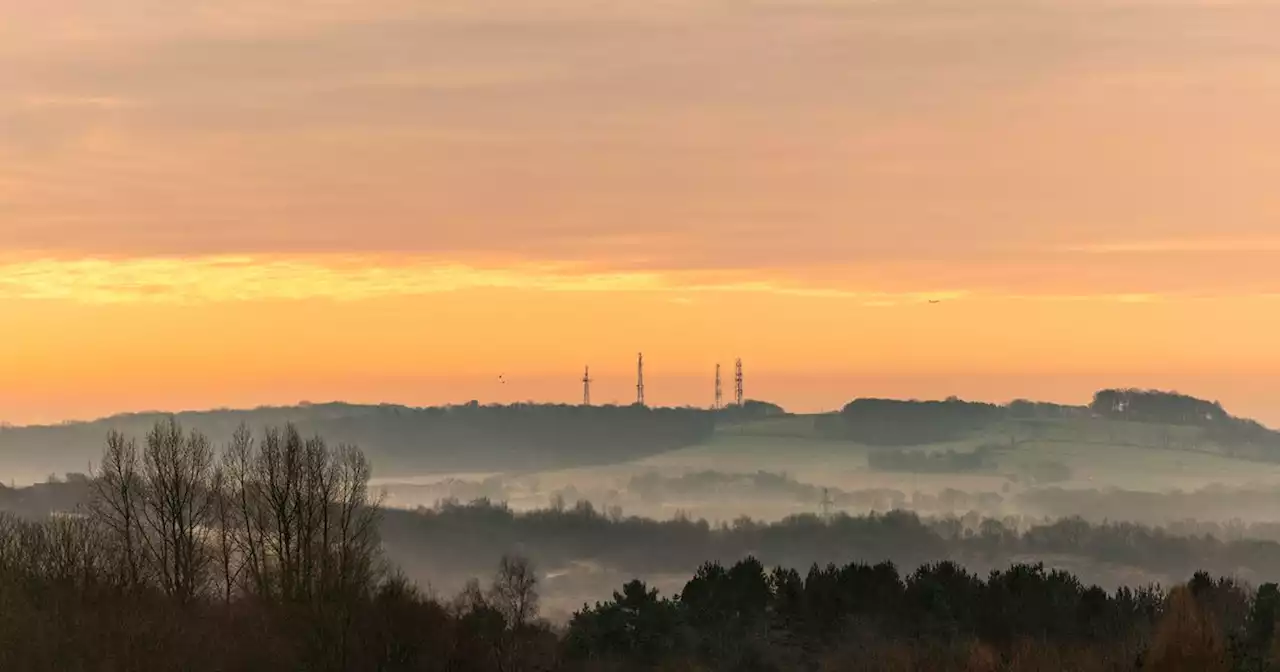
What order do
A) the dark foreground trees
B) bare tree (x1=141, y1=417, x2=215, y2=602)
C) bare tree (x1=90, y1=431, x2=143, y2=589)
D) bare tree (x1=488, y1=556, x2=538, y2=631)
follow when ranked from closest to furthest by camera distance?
the dark foreground trees, bare tree (x1=141, y1=417, x2=215, y2=602), bare tree (x1=90, y1=431, x2=143, y2=589), bare tree (x1=488, y1=556, x2=538, y2=631)

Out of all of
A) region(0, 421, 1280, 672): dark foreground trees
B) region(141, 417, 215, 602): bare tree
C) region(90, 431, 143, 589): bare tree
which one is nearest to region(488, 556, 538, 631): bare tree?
region(0, 421, 1280, 672): dark foreground trees

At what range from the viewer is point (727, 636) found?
97125 mm

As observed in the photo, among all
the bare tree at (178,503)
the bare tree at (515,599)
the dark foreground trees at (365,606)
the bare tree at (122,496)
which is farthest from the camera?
the bare tree at (515,599)

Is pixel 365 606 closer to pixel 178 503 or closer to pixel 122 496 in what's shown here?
pixel 178 503

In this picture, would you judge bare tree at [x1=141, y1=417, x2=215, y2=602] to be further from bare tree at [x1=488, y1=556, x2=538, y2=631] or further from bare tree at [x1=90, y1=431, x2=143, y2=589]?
bare tree at [x1=488, y1=556, x2=538, y2=631]

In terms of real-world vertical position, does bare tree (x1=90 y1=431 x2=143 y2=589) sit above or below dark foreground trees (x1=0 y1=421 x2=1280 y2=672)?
above

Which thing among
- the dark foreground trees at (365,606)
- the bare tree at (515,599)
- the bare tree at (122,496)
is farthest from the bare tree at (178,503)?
the bare tree at (515,599)

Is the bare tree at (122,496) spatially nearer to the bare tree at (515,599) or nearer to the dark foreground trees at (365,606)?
the dark foreground trees at (365,606)

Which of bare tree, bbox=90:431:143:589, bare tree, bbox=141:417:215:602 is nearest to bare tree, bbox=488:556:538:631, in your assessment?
bare tree, bbox=141:417:215:602

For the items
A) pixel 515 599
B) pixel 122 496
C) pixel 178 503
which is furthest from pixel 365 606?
pixel 515 599

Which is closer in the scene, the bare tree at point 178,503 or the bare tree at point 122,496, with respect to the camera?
the bare tree at point 178,503

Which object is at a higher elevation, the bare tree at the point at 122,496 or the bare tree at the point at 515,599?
the bare tree at the point at 122,496

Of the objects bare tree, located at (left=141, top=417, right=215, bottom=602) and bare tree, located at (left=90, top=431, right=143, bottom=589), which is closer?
bare tree, located at (left=141, top=417, right=215, bottom=602)

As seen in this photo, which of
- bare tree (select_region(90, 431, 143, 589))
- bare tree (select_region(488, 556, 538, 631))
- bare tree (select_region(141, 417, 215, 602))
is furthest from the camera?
bare tree (select_region(488, 556, 538, 631))
